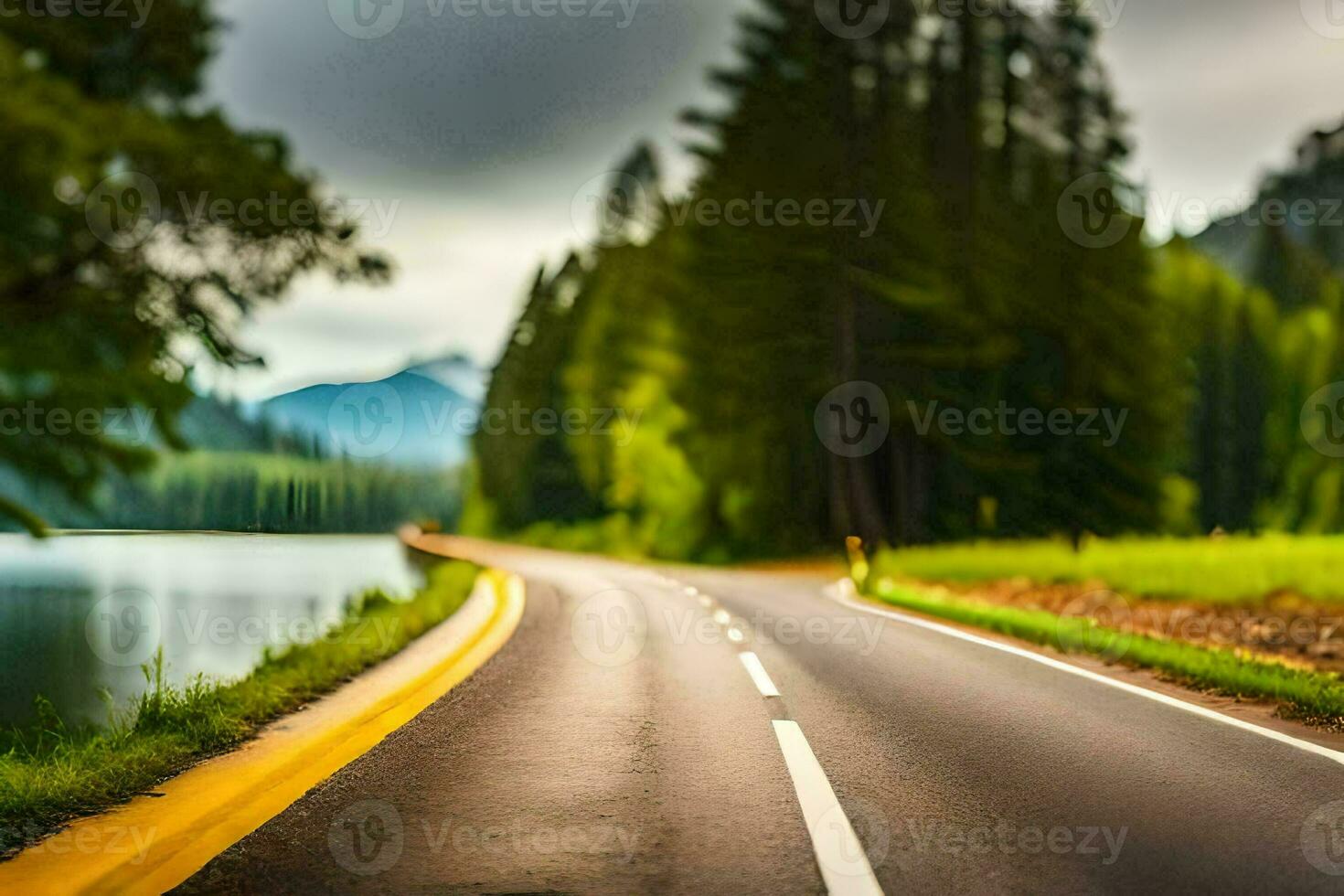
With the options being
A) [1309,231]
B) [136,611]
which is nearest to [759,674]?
[136,611]

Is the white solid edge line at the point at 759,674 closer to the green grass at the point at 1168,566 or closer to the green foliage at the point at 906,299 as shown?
the green grass at the point at 1168,566

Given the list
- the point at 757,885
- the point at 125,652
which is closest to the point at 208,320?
the point at 757,885

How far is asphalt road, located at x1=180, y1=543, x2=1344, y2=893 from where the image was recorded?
378cm

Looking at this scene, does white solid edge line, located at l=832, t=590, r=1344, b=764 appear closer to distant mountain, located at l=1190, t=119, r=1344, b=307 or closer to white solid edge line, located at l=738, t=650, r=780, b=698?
white solid edge line, located at l=738, t=650, r=780, b=698

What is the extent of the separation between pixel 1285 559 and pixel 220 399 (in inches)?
653

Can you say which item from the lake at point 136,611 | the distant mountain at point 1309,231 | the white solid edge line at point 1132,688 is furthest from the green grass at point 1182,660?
the distant mountain at point 1309,231

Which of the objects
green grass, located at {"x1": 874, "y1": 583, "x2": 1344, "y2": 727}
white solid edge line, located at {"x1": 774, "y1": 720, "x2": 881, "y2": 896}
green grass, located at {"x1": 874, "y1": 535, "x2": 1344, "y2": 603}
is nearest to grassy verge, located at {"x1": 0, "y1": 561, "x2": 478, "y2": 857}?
white solid edge line, located at {"x1": 774, "y1": 720, "x2": 881, "y2": 896}

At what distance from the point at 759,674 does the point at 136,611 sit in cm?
2140

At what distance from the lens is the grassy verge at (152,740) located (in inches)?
173

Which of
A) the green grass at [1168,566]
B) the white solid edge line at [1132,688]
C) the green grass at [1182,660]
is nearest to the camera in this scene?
the white solid edge line at [1132,688]

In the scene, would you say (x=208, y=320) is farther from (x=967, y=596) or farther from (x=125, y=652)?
(x=967, y=596)

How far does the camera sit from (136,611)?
24297mm

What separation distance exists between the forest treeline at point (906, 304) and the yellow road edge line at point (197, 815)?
24.6 metres

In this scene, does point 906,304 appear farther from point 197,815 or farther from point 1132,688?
point 197,815
